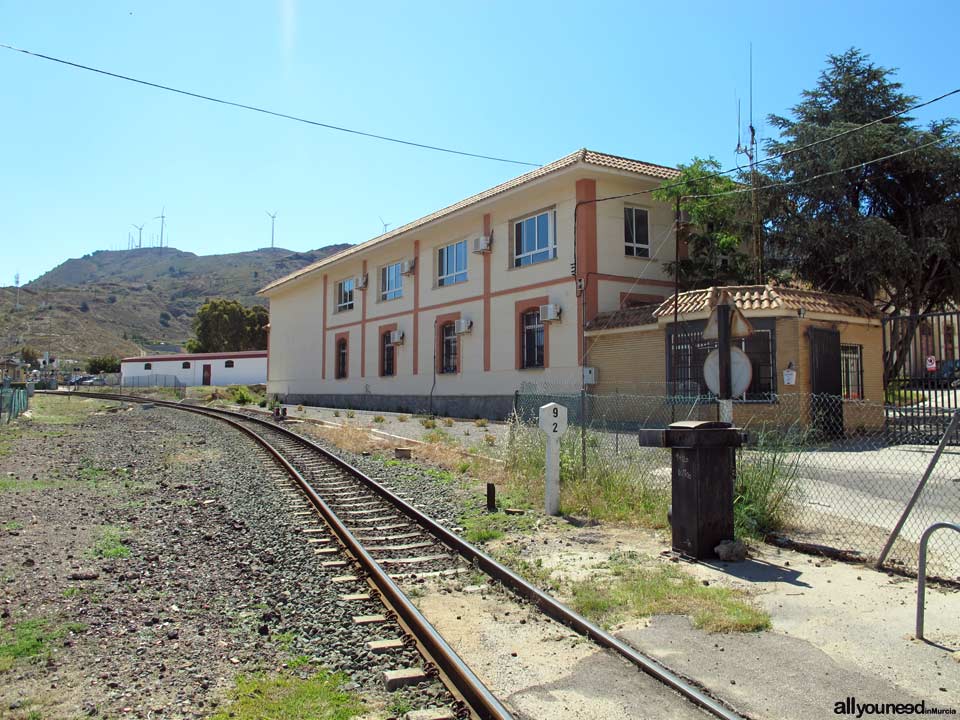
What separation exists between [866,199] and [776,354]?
760cm

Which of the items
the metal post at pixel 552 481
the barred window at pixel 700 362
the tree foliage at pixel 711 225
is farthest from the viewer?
the tree foliage at pixel 711 225

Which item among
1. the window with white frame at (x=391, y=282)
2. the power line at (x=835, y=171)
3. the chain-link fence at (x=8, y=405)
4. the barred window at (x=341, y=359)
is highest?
the power line at (x=835, y=171)

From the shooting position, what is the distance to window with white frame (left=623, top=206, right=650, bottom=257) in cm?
2400

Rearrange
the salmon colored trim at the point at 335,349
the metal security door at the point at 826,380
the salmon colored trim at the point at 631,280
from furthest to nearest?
the salmon colored trim at the point at 335,349, the salmon colored trim at the point at 631,280, the metal security door at the point at 826,380

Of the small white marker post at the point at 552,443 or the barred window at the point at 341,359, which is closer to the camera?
the small white marker post at the point at 552,443

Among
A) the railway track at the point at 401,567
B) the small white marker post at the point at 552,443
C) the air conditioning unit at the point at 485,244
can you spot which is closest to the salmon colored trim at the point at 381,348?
the air conditioning unit at the point at 485,244

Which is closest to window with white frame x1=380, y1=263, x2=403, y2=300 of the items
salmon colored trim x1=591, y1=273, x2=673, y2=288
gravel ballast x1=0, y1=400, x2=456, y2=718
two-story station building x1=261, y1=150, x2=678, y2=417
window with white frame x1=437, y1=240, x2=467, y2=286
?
two-story station building x1=261, y1=150, x2=678, y2=417

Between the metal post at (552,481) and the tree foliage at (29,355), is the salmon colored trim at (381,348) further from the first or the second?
the tree foliage at (29,355)

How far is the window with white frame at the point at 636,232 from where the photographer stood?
24000 millimetres

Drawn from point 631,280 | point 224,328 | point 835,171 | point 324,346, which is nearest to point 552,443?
point 835,171

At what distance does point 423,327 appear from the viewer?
102ft

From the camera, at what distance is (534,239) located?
25.3m

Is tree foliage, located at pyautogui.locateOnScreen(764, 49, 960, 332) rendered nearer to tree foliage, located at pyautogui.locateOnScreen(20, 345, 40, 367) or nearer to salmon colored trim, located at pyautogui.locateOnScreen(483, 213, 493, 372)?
salmon colored trim, located at pyautogui.locateOnScreen(483, 213, 493, 372)

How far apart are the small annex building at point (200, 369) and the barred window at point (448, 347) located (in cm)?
3626
